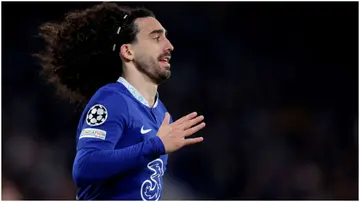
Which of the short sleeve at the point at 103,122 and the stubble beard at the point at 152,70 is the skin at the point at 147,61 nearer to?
the stubble beard at the point at 152,70

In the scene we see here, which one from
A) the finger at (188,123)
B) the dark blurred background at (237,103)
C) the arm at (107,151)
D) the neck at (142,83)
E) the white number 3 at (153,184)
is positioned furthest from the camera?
the dark blurred background at (237,103)

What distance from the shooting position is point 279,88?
24.7ft

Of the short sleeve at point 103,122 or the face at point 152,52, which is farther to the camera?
the face at point 152,52

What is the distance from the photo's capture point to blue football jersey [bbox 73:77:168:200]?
2824mm

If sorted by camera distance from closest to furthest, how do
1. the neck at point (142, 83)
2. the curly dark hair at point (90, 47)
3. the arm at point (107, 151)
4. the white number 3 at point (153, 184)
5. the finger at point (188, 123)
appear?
the arm at point (107, 151), the finger at point (188, 123), the white number 3 at point (153, 184), the neck at point (142, 83), the curly dark hair at point (90, 47)

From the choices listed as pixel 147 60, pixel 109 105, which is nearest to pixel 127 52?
pixel 147 60

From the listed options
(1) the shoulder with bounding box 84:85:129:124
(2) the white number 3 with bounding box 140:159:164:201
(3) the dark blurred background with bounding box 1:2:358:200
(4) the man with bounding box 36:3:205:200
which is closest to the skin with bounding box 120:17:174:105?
(4) the man with bounding box 36:3:205:200

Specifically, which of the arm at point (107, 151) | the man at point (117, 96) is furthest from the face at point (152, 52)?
the arm at point (107, 151)

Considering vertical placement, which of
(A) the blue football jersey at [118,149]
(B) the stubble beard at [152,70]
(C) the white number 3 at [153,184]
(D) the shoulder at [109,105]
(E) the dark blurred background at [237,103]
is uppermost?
(B) the stubble beard at [152,70]

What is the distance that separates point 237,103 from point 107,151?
465 centimetres

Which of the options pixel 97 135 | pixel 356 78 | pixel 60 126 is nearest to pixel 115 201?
pixel 97 135

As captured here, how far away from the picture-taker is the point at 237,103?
290 inches

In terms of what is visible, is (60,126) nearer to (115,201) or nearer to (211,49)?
(211,49)

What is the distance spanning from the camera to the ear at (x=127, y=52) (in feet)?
11.0
